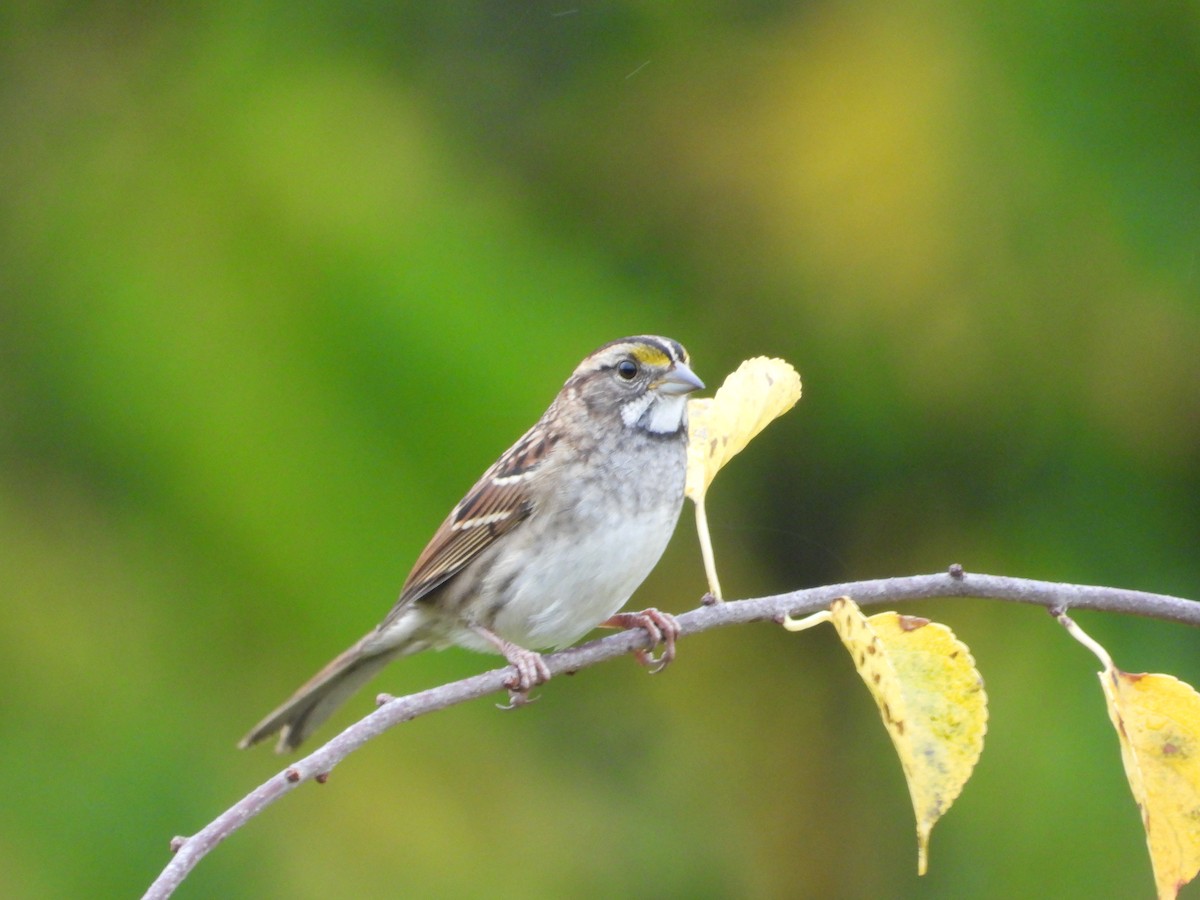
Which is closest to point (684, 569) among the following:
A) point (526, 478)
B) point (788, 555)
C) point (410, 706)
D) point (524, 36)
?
point (788, 555)

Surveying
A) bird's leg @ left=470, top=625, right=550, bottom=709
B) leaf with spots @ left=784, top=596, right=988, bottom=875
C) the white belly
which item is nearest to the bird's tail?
the white belly

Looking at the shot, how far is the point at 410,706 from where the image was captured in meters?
1.22

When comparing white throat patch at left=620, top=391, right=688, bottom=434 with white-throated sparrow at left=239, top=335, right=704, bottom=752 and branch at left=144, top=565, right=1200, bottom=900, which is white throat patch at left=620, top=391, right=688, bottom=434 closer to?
white-throated sparrow at left=239, top=335, right=704, bottom=752

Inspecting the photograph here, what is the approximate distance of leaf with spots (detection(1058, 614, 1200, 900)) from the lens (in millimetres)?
1110

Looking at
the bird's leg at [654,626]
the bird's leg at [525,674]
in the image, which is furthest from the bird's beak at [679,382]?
the bird's leg at [525,674]

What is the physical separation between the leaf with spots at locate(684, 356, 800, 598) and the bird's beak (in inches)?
23.8

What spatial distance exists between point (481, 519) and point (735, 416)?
34.5 inches

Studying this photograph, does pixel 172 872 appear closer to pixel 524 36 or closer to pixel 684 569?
pixel 684 569

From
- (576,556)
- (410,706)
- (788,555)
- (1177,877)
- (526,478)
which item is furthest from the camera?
(788,555)

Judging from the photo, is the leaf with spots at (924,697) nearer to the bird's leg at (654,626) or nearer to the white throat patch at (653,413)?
the bird's leg at (654,626)

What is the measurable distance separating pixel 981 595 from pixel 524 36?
7.65 ft

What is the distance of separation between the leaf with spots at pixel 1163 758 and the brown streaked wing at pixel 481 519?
1.20 meters

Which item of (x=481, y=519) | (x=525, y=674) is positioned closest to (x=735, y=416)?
(x=525, y=674)

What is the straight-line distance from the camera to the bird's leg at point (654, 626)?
1.82 m
